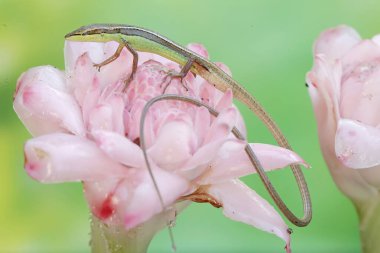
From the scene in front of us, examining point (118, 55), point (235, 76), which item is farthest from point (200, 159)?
point (235, 76)

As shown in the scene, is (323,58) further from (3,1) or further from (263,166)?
(3,1)

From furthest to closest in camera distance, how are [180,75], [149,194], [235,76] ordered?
1. [235,76]
2. [180,75]
3. [149,194]

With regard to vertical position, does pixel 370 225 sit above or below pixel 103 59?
below

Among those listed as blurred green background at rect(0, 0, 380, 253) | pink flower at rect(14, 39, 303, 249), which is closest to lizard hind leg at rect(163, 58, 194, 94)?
pink flower at rect(14, 39, 303, 249)

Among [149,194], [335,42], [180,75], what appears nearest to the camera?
[149,194]

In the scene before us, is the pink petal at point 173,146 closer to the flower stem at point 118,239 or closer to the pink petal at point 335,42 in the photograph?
the flower stem at point 118,239

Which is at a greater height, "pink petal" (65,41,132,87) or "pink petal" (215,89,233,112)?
"pink petal" (65,41,132,87)

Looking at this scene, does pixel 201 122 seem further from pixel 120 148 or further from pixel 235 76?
pixel 235 76

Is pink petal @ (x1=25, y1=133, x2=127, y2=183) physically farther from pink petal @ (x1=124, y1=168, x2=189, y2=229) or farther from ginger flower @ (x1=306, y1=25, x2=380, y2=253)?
ginger flower @ (x1=306, y1=25, x2=380, y2=253)
